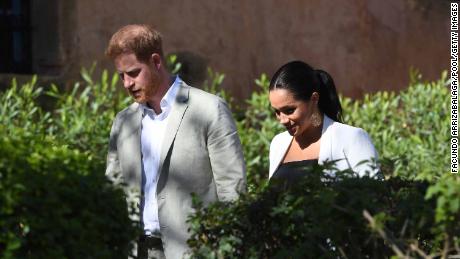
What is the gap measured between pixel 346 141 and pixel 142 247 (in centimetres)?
98

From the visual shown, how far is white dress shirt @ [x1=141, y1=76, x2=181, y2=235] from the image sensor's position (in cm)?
516

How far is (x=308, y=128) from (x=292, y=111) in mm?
111

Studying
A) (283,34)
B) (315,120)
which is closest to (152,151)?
(315,120)

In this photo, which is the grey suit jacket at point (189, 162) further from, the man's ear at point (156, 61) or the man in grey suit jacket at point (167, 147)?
the man's ear at point (156, 61)

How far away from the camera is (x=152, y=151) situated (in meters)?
5.25

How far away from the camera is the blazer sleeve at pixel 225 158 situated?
5125 millimetres

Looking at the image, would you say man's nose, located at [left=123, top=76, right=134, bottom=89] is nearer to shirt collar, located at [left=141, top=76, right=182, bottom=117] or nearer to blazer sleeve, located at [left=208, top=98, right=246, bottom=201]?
shirt collar, located at [left=141, top=76, right=182, bottom=117]

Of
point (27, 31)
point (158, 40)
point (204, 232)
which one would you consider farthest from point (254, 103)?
point (204, 232)

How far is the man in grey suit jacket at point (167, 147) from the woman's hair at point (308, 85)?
30 centimetres

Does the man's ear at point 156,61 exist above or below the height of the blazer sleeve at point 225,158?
above

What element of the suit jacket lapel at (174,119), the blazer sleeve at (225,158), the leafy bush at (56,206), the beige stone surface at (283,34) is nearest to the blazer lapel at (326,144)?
the blazer sleeve at (225,158)

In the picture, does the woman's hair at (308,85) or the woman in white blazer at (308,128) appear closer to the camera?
the woman in white blazer at (308,128)

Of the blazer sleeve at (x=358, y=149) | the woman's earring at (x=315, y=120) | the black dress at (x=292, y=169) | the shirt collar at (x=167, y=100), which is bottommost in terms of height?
the black dress at (x=292, y=169)

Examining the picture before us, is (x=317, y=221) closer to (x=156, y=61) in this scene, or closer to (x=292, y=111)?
(x=292, y=111)
